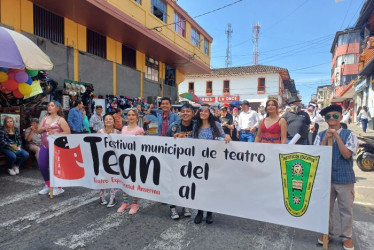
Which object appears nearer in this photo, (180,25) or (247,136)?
(247,136)

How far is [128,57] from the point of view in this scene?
13297 mm

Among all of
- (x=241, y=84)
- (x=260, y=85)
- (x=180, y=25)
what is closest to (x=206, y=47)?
(x=180, y=25)

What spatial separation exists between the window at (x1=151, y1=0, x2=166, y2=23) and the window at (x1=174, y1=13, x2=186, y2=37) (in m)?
1.50

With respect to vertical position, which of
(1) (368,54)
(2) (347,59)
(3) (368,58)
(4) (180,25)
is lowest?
(3) (368,58)

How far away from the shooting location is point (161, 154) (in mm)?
3734

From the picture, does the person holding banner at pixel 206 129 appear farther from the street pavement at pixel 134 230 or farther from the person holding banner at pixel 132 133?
the person holding banner at pixel 132 133

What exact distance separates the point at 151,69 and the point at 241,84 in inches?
939

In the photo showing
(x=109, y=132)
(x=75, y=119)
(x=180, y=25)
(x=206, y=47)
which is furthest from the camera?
(x=206, y=47)

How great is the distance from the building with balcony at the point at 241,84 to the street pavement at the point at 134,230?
3226 cm

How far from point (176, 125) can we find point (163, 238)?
1.63 metres

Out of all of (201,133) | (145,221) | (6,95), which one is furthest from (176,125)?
(6,95)

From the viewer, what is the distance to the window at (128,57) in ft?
42.6

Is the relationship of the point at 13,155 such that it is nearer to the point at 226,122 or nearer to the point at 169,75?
Answer: the point at 226,122

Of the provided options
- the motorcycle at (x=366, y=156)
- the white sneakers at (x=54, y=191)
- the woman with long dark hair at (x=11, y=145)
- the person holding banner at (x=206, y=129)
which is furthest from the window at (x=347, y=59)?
the white sneakers at (x=54, y=191)
